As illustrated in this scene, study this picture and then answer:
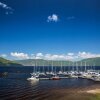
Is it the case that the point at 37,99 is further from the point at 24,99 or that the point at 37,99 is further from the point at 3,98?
the point at 3,98

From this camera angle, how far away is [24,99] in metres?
73.2

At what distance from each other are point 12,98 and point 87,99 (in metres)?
23.9

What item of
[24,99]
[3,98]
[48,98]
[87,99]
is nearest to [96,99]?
[87,99]

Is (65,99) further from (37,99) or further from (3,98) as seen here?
(3,98)

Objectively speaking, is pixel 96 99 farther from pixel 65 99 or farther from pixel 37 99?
pixel 37 99

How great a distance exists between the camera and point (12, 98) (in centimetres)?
7500

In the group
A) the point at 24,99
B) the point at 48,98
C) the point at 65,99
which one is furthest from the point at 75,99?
the point at 24,99

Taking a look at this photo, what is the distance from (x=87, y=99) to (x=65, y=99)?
6984 mm

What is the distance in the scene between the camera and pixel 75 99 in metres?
75.4

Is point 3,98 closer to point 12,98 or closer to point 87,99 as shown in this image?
point 12,98

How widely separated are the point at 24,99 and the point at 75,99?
1626 centimetres

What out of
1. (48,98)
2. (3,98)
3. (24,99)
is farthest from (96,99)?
(3,98)

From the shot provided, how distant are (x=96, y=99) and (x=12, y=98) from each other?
26508 mm

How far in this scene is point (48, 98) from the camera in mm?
77000
